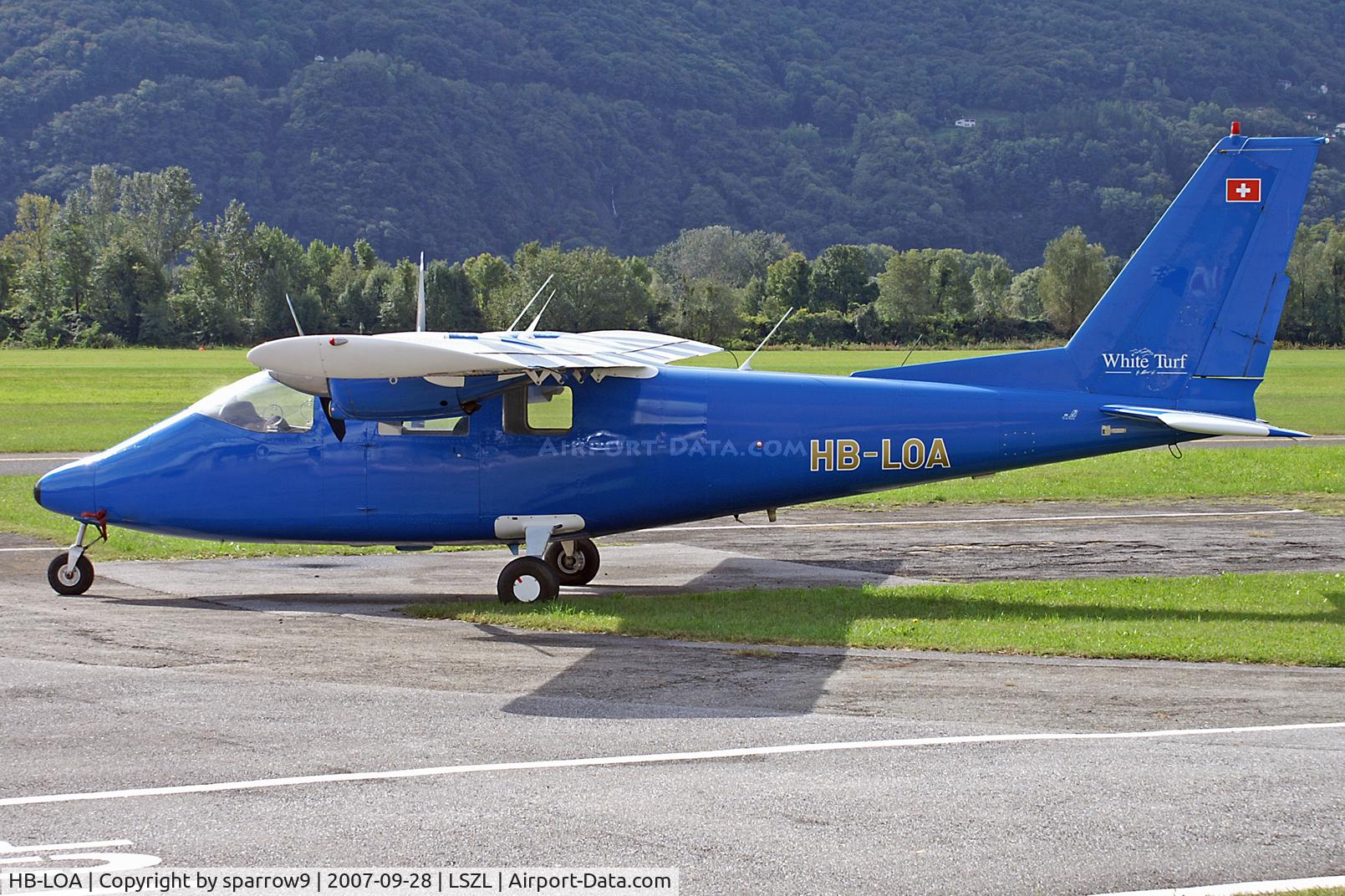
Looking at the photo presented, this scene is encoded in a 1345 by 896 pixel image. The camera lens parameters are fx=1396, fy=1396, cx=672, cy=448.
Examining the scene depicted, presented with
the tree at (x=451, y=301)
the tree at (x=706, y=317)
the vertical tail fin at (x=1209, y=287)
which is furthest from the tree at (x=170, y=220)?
the vertical tail fin at (x=1209, y=287)

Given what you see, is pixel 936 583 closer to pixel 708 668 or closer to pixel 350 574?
pixel 708 668

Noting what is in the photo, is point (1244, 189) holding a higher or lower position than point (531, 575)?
higher

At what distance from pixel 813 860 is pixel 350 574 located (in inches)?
460

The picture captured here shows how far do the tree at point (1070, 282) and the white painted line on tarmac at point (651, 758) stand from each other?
333 feet

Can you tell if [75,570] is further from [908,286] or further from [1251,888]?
[908,286]

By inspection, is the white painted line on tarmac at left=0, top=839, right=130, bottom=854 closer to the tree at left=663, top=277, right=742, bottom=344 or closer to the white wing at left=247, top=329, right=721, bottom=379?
the white wing at left=247, top=329, right=721, bottom=379

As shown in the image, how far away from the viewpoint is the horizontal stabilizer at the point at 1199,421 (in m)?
14.7

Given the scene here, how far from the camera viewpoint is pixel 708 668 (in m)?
12.2

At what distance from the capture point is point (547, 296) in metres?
70.4

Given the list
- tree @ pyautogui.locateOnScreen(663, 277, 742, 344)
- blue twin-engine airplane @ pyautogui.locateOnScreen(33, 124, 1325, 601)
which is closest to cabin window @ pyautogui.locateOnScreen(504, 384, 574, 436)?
blue twin-engine airplane @ pyautogui.locateOnScreen(33, 124, 1325, 601)

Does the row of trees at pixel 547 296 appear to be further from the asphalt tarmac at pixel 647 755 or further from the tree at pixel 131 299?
the asphalt tarmac at pixel 647 755

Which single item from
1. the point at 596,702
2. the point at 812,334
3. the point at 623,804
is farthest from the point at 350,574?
the point at 812,334

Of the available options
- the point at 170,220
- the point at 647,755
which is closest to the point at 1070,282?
the point at 170,220

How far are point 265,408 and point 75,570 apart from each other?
2852mm
